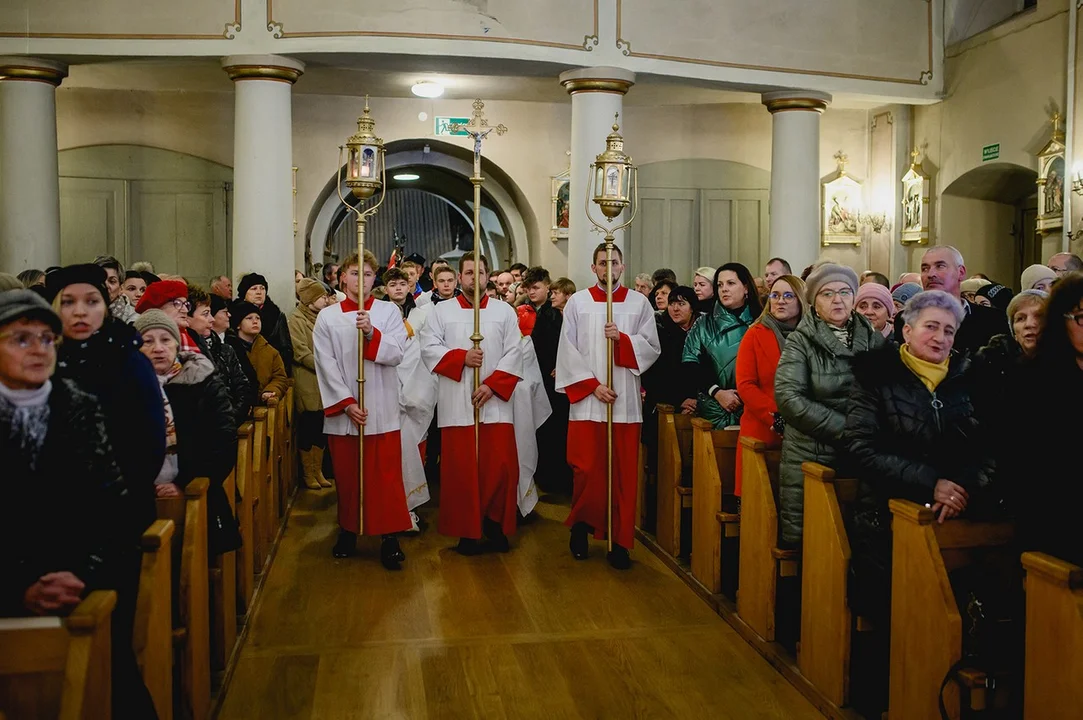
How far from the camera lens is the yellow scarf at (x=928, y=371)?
356cm

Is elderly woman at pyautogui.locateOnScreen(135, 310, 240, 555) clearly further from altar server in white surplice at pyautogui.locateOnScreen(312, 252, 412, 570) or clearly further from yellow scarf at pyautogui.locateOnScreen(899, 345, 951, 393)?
yellow scarf at pyautogui.locateOnScreen(899, 345, 951, 393)

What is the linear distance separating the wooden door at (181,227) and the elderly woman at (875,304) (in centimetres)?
917

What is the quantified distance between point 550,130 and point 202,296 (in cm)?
844

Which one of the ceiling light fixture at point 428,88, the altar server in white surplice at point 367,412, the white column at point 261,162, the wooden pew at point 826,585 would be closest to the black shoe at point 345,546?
the altar server in white surplice at point 367,412

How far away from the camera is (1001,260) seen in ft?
38.0

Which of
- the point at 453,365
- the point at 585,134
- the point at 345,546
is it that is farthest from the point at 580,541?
the point at 585,134

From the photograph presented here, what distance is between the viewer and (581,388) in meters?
5.89

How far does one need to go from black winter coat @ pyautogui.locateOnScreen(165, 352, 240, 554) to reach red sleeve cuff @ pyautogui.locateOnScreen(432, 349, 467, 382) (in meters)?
2.06

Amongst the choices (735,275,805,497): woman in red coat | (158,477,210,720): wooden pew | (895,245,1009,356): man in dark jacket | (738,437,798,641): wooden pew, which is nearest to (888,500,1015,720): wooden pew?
(738,437,798,641): wooden pew

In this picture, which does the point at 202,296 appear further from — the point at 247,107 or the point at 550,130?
the point at 550,130

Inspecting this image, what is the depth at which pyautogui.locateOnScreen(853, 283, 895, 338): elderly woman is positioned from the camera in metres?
4.94

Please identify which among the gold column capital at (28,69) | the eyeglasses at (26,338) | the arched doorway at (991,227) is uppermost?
the gold column capital at (28,69)

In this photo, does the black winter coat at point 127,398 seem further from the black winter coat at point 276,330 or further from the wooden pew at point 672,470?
the black winter coat at point 276,330

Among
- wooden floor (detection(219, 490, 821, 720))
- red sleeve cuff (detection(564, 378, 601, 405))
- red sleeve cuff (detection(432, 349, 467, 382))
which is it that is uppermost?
red sleeve cuff (detection(432, 349, 467, 382))
